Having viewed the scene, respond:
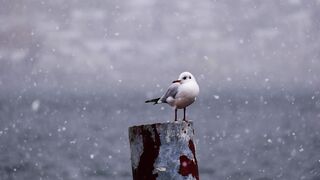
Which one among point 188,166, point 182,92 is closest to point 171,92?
point 182,92

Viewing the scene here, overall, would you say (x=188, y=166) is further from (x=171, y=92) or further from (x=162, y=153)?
(x=171, y=92)

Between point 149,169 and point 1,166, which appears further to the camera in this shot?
point 1,166

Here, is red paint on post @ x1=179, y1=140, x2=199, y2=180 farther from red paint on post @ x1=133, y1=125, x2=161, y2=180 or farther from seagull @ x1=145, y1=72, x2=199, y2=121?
seagull @ x1=145, y1=72, x2=199, y2=121

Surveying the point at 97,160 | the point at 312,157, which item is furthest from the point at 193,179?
the point at 97,160

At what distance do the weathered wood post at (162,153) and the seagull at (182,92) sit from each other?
1.88 meters

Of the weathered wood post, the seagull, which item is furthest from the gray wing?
the weathered wood post

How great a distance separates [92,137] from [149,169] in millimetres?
47978

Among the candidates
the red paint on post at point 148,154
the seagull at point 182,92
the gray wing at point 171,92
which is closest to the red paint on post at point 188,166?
the red paint on post at point 148,154

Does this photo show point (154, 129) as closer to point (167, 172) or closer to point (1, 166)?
point (167, 172)

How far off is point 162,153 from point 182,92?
2.05 meters

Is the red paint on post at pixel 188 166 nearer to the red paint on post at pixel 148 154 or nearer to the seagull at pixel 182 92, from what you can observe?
the red paint on post at pixel 148 154

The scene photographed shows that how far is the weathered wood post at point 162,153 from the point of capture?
13.3ft

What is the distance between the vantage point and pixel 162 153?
4059mm

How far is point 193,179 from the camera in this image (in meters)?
4.14
